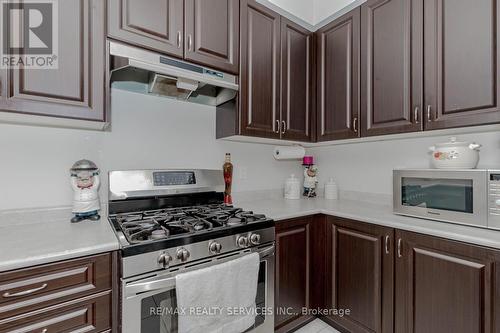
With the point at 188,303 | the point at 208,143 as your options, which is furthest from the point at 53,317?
the point at 208,143

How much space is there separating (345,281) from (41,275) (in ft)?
5.44

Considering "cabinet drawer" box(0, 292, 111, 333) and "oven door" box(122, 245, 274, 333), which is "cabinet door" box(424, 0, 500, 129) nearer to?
"oven door" box(122, 245, 274, 333)

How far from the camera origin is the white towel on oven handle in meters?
1.10

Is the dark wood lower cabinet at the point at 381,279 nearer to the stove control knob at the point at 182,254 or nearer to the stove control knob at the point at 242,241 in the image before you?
the stove control knob at the point at 242,241

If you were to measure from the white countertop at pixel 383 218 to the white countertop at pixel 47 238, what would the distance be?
917 millimetres

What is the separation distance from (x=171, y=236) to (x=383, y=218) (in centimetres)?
124

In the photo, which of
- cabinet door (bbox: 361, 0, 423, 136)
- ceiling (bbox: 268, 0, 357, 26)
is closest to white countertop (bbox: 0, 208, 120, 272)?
cabinet door (bbox: 361, 0, 423, 136)

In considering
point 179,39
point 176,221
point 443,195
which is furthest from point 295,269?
point 179,39

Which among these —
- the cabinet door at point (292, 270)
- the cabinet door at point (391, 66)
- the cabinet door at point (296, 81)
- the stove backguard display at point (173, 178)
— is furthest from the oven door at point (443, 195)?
the stove backguard display at point (173, 178)

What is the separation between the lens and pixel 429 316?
1293 mm

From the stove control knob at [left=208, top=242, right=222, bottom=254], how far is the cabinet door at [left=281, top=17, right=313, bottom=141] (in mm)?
1050

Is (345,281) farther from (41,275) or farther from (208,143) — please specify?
(41,275)

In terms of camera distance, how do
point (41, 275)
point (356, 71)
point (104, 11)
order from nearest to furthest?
point (41, 275)
point (104, 11)
point (356, 71)

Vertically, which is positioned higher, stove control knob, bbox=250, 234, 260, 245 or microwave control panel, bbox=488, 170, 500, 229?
microwave control panel, bbox=488, 170, 500, 229
